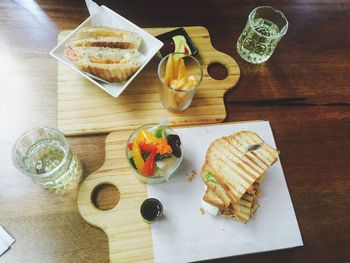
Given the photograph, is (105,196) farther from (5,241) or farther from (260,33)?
(260,33)

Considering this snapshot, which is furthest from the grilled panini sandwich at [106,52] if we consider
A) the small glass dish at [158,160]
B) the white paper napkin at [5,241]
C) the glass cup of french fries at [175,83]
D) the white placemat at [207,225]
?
the white paper napkin at [5,241]

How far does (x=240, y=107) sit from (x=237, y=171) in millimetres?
316

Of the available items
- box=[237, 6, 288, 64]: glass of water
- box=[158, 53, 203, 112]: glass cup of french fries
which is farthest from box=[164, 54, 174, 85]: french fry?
box=[237, 6, 288, 64]: glass of water

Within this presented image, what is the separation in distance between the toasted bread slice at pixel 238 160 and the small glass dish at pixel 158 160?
0.14 m

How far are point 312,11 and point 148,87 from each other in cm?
94

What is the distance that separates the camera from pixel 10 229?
1.03m

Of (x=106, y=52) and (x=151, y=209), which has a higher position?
(x=106, y=52)

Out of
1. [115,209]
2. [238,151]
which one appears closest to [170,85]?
[238,151]

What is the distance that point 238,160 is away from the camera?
1.14 metres

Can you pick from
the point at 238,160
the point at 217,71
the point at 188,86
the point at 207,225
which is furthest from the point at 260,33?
the point at 207,225

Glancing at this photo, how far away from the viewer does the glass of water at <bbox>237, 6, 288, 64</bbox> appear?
134 cm

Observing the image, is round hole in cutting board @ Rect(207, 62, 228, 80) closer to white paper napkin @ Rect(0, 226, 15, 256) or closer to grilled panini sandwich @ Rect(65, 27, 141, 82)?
grilled panini sandwich @ Rect(65, 27, 141, 82)

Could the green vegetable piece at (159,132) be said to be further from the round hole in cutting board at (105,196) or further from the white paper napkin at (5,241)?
the white paper napkin at (5,241)

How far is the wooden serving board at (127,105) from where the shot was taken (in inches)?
47.9
